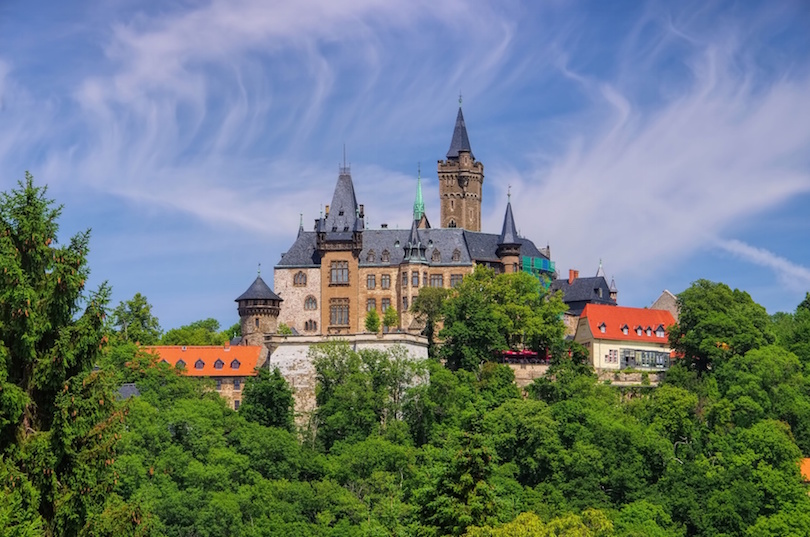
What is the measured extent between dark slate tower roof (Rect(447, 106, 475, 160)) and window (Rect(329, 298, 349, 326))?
82.9 feet

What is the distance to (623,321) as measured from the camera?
88.8m

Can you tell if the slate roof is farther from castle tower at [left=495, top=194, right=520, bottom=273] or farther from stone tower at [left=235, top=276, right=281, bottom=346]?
stone tower at [left=235, top=276, right=281, bottom=346]

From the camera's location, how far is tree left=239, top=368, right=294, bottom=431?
76.1m

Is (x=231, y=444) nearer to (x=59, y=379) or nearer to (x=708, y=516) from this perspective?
(x=708, y=516)

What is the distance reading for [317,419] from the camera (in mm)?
77438

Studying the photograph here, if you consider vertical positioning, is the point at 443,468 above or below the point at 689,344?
below

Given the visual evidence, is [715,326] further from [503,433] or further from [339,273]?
[339,273]

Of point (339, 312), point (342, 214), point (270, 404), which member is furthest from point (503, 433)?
point (342, 214)

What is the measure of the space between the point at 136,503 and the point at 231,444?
4778cm

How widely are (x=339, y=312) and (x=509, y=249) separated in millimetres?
12953

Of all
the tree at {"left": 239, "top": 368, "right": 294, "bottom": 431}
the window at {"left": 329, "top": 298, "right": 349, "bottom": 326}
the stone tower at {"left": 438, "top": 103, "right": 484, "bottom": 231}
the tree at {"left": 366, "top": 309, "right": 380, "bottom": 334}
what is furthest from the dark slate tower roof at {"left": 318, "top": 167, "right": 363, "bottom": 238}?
the tree at {"left": 239, "top": 368, "right": 294, "bottom": 431}

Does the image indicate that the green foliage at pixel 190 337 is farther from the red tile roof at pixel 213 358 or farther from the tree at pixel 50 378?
the tree at pixel 50 378

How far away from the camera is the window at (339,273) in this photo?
9281 cm

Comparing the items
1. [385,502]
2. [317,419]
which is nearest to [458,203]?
[317,419]
